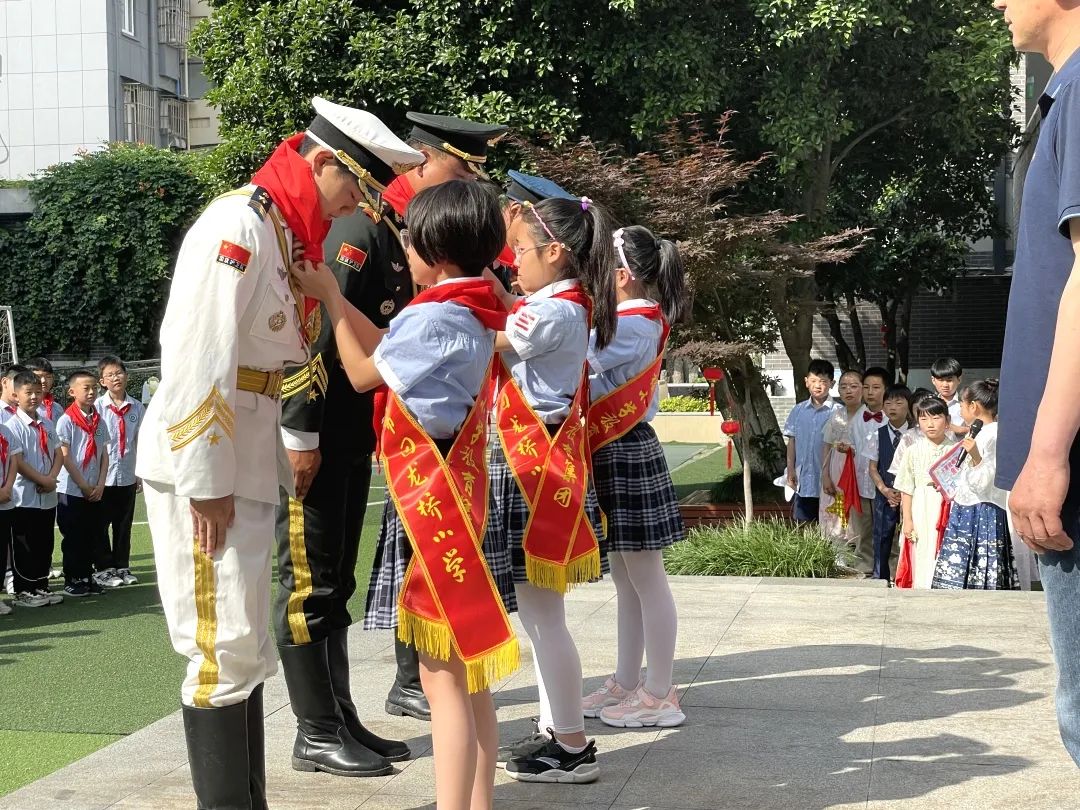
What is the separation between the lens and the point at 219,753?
321 centimetres

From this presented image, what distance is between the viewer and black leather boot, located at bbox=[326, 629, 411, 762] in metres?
4.29

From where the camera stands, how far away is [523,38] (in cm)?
1224

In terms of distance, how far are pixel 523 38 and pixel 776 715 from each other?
8761mm

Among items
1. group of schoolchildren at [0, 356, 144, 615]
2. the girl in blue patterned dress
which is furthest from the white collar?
group of schoolchildren at [0, 356, 144, 615]

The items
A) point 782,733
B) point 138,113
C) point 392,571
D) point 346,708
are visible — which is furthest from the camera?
point 138,113

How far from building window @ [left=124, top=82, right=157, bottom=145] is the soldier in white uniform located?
3009 cm

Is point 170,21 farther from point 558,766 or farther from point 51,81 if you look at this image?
point 558,766

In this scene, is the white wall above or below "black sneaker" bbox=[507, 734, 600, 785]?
above

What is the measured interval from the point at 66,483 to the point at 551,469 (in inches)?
264

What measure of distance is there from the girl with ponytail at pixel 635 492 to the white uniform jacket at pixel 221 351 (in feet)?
5.20

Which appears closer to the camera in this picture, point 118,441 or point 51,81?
point 118,441

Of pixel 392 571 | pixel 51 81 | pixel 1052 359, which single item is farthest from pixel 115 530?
pixel 51 81

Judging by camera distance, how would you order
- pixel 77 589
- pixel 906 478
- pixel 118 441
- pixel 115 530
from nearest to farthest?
pixel 906 478 → pixel 77 589 → pixel 115 530 → pixel 118 441

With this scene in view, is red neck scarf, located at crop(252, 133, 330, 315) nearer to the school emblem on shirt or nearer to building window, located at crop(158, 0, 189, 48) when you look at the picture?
the school emblem on shirt
